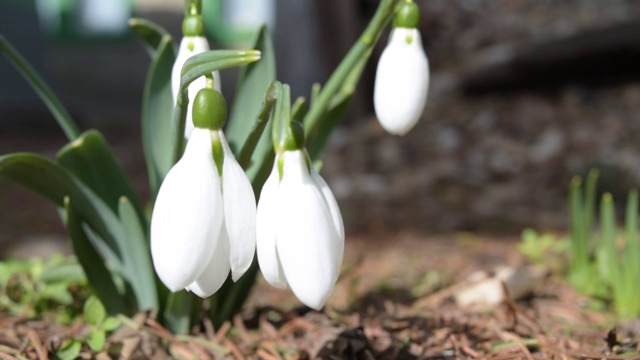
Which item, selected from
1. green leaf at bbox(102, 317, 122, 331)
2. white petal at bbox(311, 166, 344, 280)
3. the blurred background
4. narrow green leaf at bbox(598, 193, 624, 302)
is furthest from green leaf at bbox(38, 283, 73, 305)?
the blurred background

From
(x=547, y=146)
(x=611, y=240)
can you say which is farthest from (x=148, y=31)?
(x=547, y=146)

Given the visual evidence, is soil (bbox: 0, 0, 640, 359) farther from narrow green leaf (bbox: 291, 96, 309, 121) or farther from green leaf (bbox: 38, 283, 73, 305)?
narrow green leaf (bbox: 291, 96, 309, 121)

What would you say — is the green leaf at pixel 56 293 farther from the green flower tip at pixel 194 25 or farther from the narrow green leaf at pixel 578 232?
the narrow green leaf at pixel 578 232

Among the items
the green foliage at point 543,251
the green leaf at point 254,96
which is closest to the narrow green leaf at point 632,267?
the green foliage at point 543,251

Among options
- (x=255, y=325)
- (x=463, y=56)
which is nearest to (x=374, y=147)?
(x=463, y=56)

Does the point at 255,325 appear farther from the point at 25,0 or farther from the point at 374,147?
the point at 25,0

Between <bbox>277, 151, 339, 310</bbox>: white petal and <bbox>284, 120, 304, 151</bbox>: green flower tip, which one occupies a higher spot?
<bbox>284, 120, 304, 151</bbox>: green flower tip

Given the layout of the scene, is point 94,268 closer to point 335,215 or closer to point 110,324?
point 110,324
